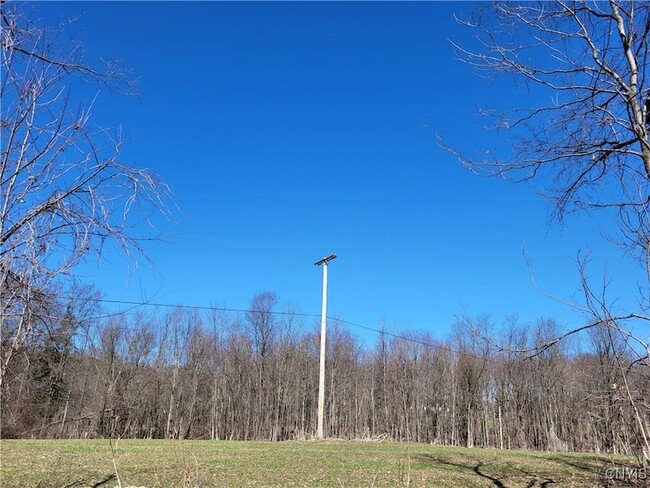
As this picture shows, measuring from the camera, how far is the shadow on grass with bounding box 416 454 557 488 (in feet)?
33.8

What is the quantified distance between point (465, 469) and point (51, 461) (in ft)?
33.0

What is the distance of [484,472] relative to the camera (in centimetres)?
1216

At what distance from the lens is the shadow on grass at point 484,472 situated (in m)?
10.3

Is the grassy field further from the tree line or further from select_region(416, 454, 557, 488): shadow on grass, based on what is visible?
the tree line

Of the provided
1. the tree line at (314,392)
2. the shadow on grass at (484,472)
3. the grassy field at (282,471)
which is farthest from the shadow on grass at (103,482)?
the tree line at (314,392)

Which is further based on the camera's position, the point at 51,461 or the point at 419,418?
the point at 419,418

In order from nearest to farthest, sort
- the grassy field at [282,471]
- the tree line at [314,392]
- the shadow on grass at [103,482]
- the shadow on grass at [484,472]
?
1. the shadow on grass at [103,482]
2. the grassy field at [282,471]
3. the shadow on grass at [484,472]
4. the tree line at [314,392]

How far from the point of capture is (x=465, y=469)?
12516mm

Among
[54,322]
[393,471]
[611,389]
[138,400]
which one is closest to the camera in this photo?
[54,322]

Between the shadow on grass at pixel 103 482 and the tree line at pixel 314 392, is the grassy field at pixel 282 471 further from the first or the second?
the tree line at pixel 314 392

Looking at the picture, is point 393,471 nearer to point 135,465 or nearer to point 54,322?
point 135,465

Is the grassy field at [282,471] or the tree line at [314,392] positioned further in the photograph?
the tree line at [314,392]

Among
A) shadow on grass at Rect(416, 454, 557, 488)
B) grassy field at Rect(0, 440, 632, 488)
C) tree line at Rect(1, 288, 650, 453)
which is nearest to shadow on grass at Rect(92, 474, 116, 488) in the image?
grassy field at Rect(0, 440, 632, 488)

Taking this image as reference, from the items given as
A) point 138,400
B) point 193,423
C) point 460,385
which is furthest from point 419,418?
point 138,400
